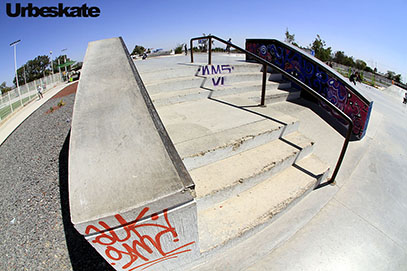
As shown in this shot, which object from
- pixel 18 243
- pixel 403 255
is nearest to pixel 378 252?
pixel 403 255

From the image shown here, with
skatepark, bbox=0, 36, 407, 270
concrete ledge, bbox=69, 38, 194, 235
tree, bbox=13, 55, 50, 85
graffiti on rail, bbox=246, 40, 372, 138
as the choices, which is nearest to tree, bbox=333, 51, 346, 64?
graffiti on rail, bbox=246, 40, 372, 138

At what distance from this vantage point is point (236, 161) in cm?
212

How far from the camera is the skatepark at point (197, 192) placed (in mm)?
1073

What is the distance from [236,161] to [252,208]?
523 millimetres

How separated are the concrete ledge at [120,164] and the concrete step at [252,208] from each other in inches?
Answer: 28.1

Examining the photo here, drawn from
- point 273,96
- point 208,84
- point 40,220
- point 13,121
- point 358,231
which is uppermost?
point 208,84

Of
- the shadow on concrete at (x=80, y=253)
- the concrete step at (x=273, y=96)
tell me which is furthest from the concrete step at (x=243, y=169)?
the concrete step at (x=273, y=96)

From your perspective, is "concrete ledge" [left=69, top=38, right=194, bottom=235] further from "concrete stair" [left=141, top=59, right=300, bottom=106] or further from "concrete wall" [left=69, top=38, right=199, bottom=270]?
"concrete stair" [left=141, top=59, right=300, bottom=106]

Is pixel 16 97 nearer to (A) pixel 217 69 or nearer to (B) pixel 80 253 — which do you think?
(A) pixel 217 69

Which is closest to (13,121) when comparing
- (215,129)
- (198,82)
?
(198,82)

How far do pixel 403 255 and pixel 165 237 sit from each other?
207cm

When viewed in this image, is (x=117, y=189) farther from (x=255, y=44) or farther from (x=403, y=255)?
(x=255, y=44)

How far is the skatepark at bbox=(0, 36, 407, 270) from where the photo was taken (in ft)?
3.52

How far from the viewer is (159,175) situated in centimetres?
111
